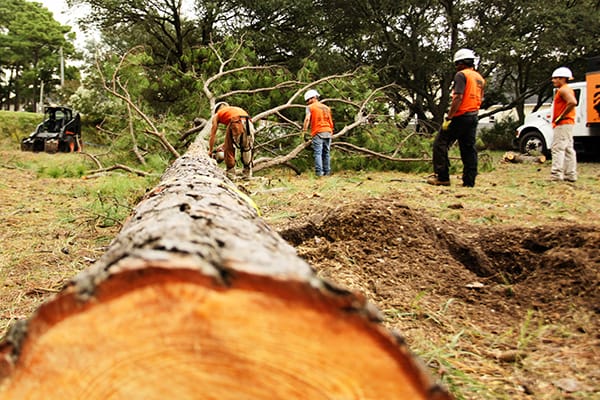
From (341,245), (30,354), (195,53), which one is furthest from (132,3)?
(30,354)

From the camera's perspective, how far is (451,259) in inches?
118

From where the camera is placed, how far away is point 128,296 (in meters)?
0.84

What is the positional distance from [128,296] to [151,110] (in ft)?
29.4

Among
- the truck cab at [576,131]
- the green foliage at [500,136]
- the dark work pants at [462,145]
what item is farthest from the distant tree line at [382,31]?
the dark work pants at [462,145]

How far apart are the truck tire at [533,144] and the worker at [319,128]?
6959 mm

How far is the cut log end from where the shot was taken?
799 millimetres

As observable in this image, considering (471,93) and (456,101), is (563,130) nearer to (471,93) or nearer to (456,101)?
(471,93)

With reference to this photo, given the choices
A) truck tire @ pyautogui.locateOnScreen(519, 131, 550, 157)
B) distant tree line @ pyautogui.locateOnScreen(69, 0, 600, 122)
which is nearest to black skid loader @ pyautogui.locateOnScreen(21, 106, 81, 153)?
distant tree line @ pyautogui.locateOnScreen(69, 0, 600, 122)

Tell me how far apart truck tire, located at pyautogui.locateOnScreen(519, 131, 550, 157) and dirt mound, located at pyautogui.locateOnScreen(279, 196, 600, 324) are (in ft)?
32.8

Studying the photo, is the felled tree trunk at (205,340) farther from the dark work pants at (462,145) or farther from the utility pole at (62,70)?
the utility pole at (62,70)

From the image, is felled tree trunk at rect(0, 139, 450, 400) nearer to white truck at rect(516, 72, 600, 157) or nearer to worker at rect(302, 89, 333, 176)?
worker at rect(302, 89, 333, 176)

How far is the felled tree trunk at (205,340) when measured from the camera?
0.80 metres

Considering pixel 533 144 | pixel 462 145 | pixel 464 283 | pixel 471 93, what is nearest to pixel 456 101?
pixel 471 93

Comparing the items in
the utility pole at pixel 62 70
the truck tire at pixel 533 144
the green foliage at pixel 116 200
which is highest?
the utility pole at pixel 62 70
